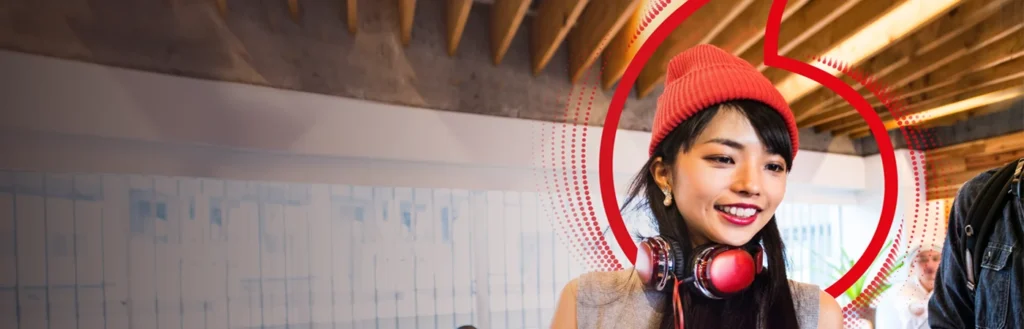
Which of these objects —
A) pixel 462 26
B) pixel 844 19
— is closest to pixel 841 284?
pixel 844 19

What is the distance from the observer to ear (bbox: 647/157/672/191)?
3.88 ft

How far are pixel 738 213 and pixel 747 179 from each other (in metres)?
0.07

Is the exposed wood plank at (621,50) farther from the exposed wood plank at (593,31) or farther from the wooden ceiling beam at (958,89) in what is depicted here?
the wooden ceiling beam at (958,89)

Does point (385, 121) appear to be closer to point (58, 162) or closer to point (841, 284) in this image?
point (58, 162)

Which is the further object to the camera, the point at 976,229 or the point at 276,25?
the point at 276,25

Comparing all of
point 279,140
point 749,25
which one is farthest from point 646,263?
point 279,140

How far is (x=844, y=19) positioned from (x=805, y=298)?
3.78ft

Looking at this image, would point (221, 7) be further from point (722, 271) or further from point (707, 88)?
point (722, 271)

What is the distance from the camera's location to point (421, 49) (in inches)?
95.7

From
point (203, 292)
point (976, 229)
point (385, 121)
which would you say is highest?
point (385, 121)

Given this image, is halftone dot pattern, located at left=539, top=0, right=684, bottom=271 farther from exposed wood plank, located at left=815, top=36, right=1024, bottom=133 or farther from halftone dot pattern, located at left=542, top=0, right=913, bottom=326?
exposed wood plank, located at left=815, top=36, right=1024, bottom=133

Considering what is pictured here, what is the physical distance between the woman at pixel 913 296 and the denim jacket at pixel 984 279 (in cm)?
30

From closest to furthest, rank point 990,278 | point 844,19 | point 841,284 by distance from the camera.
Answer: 1. point 990,278
2. point 841,284
3. point 844,19

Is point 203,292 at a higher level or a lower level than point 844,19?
lower
